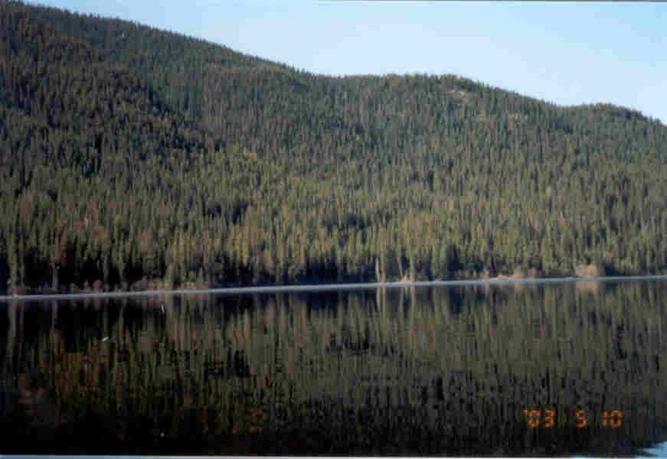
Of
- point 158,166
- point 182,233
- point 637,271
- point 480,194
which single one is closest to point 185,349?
point 637,271

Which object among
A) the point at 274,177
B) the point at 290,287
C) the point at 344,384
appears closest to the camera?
the point at 344,384

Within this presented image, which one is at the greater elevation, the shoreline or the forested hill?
the forested hill
